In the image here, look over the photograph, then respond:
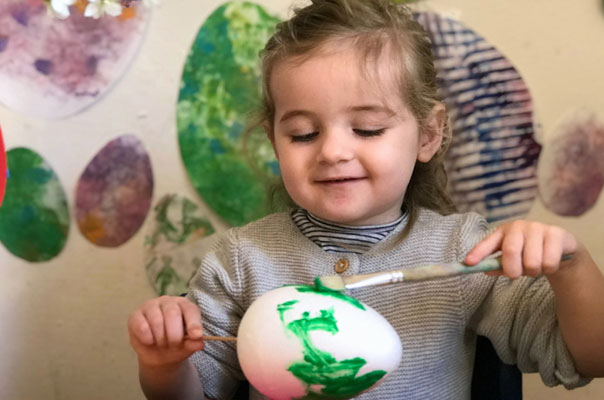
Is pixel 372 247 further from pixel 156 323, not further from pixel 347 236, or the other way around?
pixel 156 323

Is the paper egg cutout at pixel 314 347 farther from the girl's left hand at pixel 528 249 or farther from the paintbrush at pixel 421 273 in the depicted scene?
the girl's left hand at pixel 528 249

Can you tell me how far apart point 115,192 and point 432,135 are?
567 millimetres

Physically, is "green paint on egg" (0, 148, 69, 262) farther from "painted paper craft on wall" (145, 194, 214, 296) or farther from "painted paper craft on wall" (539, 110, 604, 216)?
"painted paper craft on wall" (539, 110, 604, 216)

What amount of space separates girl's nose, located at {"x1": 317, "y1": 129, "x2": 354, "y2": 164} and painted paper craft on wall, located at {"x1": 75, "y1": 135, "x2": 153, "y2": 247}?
47 cm

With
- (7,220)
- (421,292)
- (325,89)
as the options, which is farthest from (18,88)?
(421,292)

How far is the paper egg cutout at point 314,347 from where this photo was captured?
627 mm

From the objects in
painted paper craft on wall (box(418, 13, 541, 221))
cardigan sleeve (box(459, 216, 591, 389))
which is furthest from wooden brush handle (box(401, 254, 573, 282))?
painted paper craft on wall (box(418, 13, 541, 221))

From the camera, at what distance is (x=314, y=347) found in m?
0.63

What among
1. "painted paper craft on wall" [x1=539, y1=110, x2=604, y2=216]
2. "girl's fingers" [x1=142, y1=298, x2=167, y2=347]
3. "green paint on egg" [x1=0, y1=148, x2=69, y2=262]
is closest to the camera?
"girl's fingers" [x1=142, y1=298, x2=167, y2=347]

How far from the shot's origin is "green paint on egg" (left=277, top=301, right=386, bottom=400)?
2.06 feet

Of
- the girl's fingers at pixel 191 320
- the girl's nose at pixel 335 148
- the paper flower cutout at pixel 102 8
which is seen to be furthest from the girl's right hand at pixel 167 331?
the paper flower cutout at pixel 102 8

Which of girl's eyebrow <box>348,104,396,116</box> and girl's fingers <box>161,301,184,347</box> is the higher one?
girl's eyebrow <box>348,104,396,116</box>

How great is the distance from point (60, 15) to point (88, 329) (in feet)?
1.79

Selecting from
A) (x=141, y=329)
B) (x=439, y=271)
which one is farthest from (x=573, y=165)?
(x=141, y=329)
